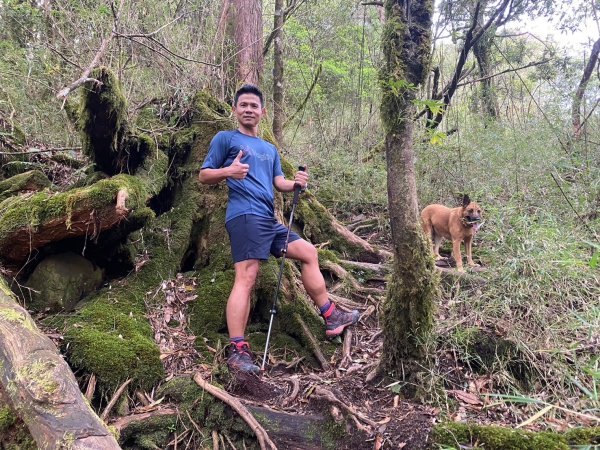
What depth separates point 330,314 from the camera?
401cm

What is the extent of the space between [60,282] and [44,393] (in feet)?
6.09

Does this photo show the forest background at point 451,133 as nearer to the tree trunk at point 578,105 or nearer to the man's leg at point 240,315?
the tree trunk at point 578,105

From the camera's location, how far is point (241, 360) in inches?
134

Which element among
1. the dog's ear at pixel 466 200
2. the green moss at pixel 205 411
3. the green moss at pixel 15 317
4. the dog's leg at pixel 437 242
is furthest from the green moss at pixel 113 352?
the dog's leg at pixel 437 242

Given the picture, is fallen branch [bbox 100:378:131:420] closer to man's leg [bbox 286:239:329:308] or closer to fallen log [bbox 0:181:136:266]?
fallen log [bbox 0:181:136:266]

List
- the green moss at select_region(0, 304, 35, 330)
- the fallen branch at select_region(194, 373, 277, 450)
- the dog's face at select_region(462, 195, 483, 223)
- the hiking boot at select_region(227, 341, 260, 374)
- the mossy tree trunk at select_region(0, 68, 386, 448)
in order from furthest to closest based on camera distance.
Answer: the dog's face at select_region(462, 195, 483, 223) < the hiking boot at select_region(227, 341, 260, 374) < the mossy tree trunk at select_region(0, 68, 386, 448) < the fallen branch at select_region(194, 373, 277, 450) < the green moss at select_region(0, 304, 35, 330)

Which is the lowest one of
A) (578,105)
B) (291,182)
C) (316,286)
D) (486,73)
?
(316,286)

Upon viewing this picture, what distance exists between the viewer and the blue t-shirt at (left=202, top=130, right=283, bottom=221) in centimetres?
377

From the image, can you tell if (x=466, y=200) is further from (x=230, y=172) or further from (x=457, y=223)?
(x=230, y=172)

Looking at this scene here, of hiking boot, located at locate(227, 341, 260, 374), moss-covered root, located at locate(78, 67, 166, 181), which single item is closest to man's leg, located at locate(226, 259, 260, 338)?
hiking boot, located at locate(227, 341, 260, 374)

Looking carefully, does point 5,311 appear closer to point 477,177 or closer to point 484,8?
point 477,177

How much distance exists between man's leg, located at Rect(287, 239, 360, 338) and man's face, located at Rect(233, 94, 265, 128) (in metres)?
1.18

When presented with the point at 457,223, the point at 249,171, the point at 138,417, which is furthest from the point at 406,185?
the point at 457,223

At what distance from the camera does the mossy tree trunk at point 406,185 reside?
2992mm
